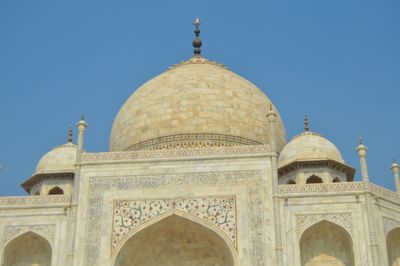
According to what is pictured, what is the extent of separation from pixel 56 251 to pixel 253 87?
768cm

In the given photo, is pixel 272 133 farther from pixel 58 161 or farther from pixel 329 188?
pixel 58 161

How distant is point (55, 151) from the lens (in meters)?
18.4

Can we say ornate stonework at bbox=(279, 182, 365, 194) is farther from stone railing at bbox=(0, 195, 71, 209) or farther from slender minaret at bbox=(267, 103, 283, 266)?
stone railing at bbox=(0, 195, 71, 209)

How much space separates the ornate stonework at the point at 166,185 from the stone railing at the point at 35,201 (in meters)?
0.61

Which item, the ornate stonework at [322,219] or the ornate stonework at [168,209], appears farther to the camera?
the ornate stonework at [168,209]

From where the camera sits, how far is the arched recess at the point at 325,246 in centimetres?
1487

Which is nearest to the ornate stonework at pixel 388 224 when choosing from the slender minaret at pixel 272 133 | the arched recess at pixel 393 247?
the arched recess at pixel 393 247

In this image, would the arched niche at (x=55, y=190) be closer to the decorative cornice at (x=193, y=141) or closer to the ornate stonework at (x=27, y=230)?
the decorative cornice at (x=193, y=141)

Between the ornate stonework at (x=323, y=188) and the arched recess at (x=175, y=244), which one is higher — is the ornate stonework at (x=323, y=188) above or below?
above

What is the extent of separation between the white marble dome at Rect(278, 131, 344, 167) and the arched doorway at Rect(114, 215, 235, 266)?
308 centimetres

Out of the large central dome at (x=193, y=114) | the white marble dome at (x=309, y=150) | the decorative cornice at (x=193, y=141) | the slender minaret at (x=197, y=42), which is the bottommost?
the white marble dome at (x=309, y=150)

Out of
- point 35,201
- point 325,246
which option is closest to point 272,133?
point 325,246

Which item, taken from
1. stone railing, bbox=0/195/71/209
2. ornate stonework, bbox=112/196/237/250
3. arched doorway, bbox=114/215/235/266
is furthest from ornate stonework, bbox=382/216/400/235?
stone railing, bbox=0/195/71/209

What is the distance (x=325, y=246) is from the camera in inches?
593
